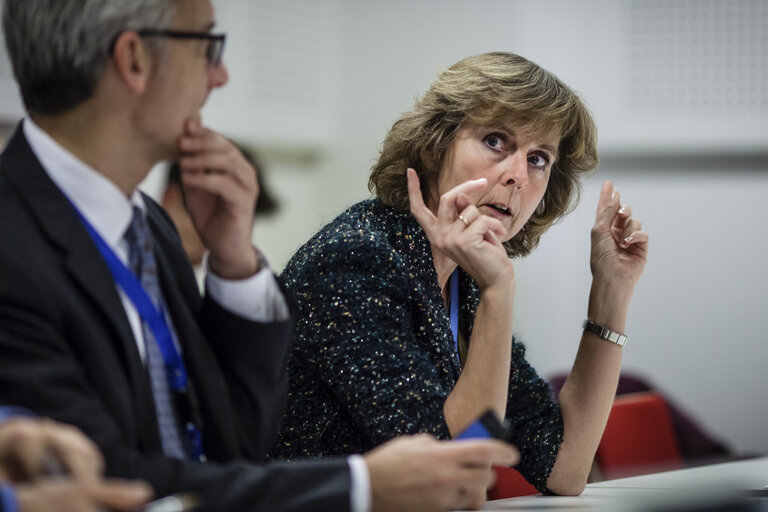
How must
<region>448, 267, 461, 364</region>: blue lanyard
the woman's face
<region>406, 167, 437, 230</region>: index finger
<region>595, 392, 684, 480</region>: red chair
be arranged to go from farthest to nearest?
<region>595, 392, 684, 480</region>: red chair, <region>448, 267, 461, 364</region>: blue lanyard, the woman's face, <region>406, 167, 437, 230</region>: index finger

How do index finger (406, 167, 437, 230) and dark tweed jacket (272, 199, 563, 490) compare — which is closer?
dark tweed jacket (272, 199, 563, 490)

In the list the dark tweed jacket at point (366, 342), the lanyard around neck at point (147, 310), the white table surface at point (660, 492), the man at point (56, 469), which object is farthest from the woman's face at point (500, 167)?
the man at point (56, 469)

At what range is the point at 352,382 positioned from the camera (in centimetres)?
164

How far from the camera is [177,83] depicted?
3.99 ft

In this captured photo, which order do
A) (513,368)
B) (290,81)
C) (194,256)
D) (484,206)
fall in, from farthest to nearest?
(290,81)
(194,256)
(513,368)
(484,206)

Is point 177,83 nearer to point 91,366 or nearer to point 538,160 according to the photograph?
point 91,366

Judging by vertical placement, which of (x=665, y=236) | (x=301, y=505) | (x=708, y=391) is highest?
(x=301, y=505)

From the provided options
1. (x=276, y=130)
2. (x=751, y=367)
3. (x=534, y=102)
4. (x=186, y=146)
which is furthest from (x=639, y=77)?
(x=186, y=146)

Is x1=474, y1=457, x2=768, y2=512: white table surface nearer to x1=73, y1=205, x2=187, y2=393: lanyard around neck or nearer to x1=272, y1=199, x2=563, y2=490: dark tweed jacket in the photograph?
x1=272, y1=199, x2=563, y2=490: dark tweed jacket

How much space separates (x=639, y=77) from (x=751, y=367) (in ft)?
5.13

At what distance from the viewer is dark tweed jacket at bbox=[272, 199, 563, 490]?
162 cm

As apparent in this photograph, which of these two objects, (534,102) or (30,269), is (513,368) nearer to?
(534,102)

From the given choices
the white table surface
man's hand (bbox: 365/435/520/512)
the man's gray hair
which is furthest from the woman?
the man's gray hair

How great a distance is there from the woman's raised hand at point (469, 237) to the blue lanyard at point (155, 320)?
0.61 m
